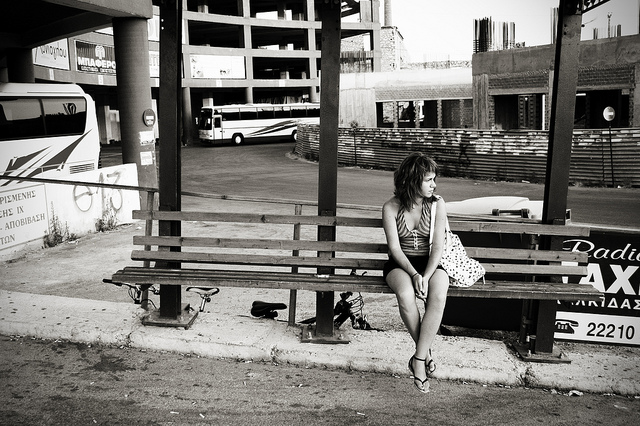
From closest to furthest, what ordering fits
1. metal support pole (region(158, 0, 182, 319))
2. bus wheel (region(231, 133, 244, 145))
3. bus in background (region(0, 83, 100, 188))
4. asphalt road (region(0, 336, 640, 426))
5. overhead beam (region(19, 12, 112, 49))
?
asphalt road (region(0, 336, 640, 426)) < metal support pole (region(158, 0, 182, 319)) < overhead beam (region(19, 12, 112, 49)) < bus in background (region(0, 83, 100, 188)) < bus wheel (region(231, 133, 244, 145))

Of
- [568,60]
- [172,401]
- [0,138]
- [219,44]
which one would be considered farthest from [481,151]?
[219,44]

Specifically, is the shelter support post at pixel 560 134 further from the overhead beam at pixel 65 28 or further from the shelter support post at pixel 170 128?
the overhead beam at pixel 65 28

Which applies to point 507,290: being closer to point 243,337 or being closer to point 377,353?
point 377,353

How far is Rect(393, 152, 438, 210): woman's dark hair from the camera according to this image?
474 cm

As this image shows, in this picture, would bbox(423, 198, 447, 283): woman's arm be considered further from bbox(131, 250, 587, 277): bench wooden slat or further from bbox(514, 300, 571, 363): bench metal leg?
bbox(514, 300, 571, 363): bench metal leg

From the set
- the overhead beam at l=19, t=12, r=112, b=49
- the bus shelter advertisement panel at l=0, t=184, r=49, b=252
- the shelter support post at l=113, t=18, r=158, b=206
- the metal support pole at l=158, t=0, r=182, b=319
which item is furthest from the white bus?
the metal support pole at l=158, t=0, r=182, b=319

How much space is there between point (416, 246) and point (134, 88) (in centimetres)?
1215

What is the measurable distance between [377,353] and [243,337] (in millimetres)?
1107

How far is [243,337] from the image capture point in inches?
206

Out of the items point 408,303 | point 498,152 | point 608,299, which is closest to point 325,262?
point 408,303

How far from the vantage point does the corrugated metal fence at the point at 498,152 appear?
18828mm

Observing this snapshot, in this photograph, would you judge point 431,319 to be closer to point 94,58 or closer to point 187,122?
point 94,58

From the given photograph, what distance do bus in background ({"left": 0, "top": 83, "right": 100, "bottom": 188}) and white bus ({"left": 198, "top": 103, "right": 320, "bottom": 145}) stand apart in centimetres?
2545

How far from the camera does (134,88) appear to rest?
15320 millimetres
